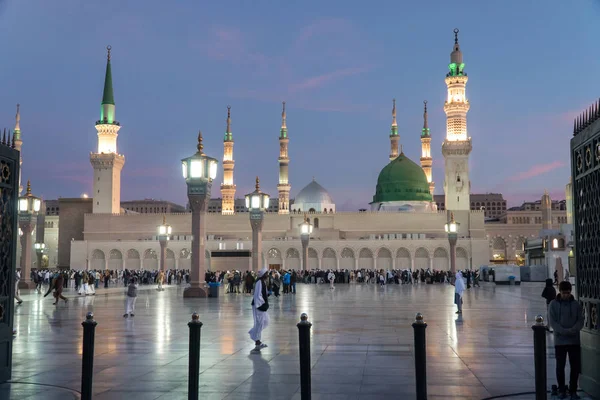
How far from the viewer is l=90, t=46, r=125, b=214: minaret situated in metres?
61.0

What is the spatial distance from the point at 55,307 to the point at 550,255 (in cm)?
2816

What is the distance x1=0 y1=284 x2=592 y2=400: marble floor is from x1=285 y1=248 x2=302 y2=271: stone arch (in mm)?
43574

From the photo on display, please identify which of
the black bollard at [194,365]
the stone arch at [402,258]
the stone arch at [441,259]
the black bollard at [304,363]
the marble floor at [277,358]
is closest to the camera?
the black bollard at [304,363]

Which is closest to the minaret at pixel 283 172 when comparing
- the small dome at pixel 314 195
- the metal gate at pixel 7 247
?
the small dome at pixel 314 195

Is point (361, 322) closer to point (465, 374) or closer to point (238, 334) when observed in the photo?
point (238, 334)

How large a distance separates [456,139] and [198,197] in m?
41.5

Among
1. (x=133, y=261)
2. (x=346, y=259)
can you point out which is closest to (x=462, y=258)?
(x=346, y=259)

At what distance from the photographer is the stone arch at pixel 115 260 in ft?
193

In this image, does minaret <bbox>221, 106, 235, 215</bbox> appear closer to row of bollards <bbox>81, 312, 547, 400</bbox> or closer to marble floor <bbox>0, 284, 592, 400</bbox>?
marble floor <bbox>0, 284, 592, 400</bbox>

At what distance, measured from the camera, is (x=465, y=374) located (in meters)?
6.43

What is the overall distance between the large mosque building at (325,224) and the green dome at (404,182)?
10cm

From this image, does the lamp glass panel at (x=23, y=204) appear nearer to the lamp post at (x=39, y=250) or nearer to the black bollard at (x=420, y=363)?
the lamp post at (x=39, y=250)

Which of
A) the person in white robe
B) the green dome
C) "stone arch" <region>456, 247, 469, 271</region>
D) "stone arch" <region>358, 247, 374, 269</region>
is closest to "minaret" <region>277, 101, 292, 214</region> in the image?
the green dome

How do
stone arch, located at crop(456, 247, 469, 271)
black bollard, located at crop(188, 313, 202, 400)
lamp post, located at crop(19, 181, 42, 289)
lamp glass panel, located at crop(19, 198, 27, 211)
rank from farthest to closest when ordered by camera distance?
stone arch, located at crop(456, 247, 469, 271) < lamp post, located at crop(19, 181, 42, 289) < lamp glass panel, located at crop(19, 198, 27, 211) < black bollard, located at crop(188, 313, 202, 400)
